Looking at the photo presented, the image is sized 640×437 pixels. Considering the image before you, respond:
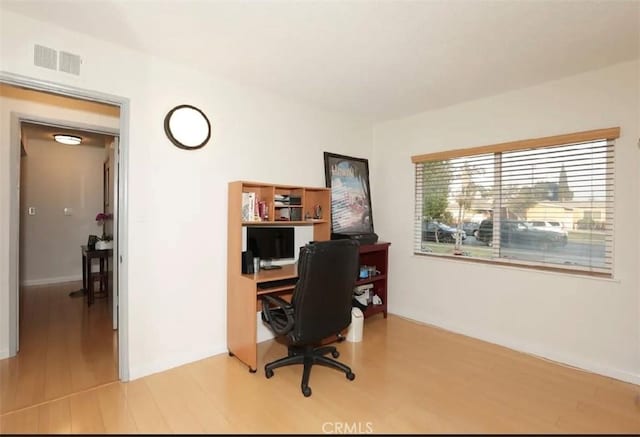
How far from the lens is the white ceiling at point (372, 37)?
1.92 m

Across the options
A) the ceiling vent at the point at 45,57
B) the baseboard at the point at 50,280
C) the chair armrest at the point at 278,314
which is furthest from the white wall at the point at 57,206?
the chair armrest at the point at 278,314

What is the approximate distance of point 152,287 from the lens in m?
2.57

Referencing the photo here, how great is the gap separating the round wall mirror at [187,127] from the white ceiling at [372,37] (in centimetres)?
40

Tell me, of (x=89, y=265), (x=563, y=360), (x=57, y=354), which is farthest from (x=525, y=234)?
(x=89, y=265)

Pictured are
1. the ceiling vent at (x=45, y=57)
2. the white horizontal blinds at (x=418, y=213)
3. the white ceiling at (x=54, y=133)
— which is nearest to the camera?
the ceiling vent at (x=45, y=57)

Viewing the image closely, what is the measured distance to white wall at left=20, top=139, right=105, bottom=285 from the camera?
5434 mm

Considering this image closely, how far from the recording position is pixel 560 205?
288cm

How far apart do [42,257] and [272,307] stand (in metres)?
5.30

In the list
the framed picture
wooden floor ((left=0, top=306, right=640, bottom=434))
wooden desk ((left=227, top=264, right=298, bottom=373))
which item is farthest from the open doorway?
the framed picture

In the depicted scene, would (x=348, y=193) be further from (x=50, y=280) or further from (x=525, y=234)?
(x=50, y=280)

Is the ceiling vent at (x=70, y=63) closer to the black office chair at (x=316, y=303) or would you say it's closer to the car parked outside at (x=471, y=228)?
the black office chair at (x=316, y=303)

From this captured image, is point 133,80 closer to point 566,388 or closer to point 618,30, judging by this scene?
point 618,30

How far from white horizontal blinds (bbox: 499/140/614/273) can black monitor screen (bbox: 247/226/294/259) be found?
2158mm

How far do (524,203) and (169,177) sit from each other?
3216mm
